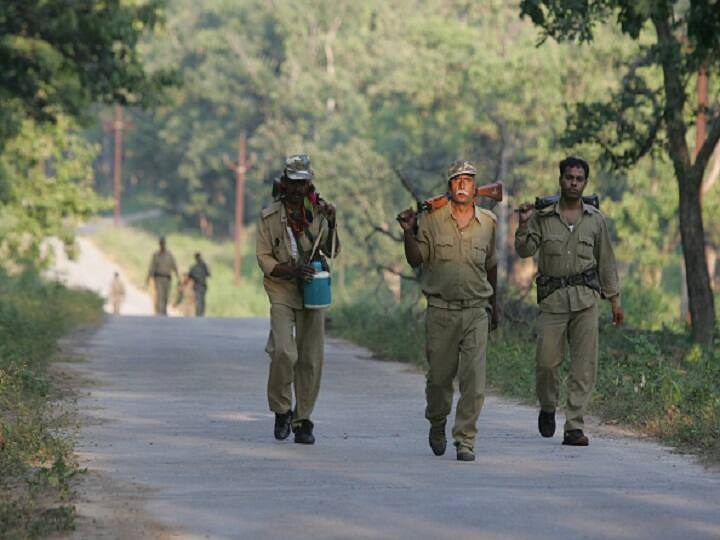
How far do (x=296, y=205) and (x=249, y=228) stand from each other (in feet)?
291

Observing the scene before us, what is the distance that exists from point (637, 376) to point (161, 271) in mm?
27024

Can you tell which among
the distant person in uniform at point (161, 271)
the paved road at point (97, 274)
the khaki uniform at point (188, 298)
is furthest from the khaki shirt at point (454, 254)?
the paved road at point (97, 274)

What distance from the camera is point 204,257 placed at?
94812 mm

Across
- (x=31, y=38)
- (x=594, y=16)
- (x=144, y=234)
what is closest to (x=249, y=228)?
(x=144, y=234)

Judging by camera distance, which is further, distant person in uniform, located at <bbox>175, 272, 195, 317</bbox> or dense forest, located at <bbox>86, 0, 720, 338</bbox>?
dense forest, located at <bbox>86, 0, 720, 338</bbox>

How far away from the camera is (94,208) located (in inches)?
1849

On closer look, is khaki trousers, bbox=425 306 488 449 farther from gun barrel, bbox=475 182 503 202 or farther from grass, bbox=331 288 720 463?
grass, bbox=331 288 720 463

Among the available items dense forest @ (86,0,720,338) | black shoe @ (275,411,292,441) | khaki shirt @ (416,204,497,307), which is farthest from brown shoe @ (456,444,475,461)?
dense forest @ (86,0,720,338)

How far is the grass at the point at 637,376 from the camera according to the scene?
13.2 metres

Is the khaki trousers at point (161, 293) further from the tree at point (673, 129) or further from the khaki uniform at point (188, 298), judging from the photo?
the tree at point (673, 129)

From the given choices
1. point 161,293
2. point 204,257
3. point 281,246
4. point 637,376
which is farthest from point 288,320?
point 204,257

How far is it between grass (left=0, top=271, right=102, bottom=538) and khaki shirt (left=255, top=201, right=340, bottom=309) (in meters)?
1.77

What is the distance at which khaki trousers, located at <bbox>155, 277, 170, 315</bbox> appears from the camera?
41906 millimetres

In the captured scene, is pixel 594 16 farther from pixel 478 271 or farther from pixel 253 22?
pixel 253 22
